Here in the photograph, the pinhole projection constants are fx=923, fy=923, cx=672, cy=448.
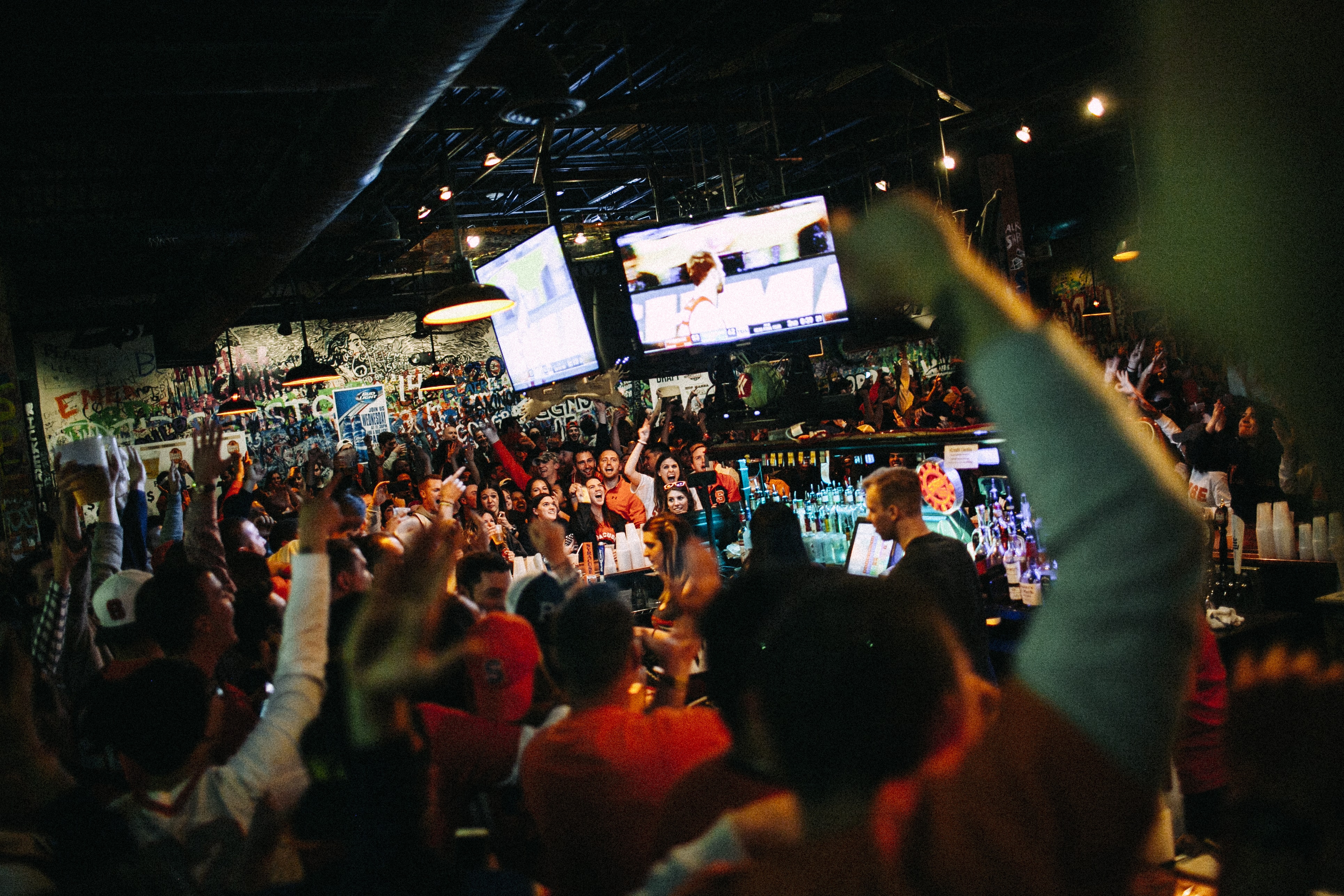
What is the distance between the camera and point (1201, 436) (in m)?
6.42

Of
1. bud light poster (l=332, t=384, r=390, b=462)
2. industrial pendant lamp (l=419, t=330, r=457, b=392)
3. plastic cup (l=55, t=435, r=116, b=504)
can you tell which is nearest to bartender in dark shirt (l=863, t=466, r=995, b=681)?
plastic cup (l=55, t=435, r=116, b=504)

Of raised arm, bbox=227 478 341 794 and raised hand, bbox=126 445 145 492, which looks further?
raised hand, bbox=126 445 145 492

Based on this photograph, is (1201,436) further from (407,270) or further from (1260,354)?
(407,270)

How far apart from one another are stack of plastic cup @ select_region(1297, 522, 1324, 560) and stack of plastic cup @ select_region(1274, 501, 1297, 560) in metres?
0.04

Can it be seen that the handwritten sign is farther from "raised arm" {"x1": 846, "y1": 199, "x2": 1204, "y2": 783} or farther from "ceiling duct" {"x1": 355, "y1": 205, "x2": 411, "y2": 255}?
"ceiling duct" {"x1": 355, "y1": 205, "x2": 411, "y2": 255}

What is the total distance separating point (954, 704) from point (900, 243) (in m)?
0.43

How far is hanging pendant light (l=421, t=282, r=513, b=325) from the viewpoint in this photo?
4.90m

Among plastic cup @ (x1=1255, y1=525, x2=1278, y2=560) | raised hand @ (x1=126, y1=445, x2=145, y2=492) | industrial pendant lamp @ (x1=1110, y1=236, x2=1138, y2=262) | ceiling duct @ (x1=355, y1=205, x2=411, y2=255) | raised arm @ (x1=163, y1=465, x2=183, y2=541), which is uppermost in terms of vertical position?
ceiling duct @ (x1=355, y1=205, x2=411, y2=255)

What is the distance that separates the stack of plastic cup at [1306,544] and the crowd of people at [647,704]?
5.71 ft

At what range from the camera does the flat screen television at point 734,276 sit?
482cm

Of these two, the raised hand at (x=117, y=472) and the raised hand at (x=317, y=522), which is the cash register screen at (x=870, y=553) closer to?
the raised hand at (x=317, y=522)

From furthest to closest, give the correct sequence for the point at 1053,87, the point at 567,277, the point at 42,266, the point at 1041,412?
the point at 42,266 → the point at 1053,87 → the point at 567,277 → the point at 1041,412

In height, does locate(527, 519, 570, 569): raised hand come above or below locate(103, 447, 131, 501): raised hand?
below

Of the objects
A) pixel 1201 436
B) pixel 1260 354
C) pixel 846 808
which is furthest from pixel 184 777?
pixel 1201 436
